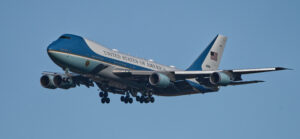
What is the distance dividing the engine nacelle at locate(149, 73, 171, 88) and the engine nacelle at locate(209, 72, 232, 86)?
5.08m

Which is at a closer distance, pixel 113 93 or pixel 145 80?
pixel 145 80

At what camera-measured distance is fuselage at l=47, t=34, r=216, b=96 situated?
5734 centimetres

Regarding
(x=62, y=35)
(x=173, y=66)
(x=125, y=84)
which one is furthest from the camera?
(x=173, y=66)

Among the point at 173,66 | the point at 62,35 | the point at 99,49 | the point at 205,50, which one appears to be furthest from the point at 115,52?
the point at 205,50

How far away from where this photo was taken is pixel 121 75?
200 feet

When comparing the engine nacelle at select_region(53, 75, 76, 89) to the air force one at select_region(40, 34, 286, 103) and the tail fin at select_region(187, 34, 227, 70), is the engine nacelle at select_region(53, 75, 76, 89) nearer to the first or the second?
the air force one at select_region(40, 34, 286, 103)

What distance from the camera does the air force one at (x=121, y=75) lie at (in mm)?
58250

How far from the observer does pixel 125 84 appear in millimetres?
63812

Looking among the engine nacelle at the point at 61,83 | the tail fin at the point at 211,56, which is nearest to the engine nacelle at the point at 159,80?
the engine nacelle at the point at 61,83

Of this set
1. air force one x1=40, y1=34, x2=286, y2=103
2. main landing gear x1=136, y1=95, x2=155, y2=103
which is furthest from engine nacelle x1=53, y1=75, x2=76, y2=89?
main landing gear x1=136, y1=95, x2=155, y2=103

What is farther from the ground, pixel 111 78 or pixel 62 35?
pixel 62 35

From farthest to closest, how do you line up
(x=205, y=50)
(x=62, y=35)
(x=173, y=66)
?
(x=205, y=50) < (x=173, y=66) < (x=62, y=35)

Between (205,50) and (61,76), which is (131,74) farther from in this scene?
(205,50)

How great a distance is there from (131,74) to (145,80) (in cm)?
277
